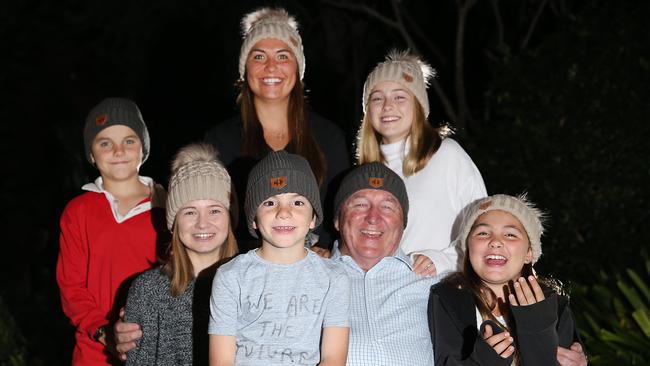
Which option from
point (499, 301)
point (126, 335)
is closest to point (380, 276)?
point (499, 301)

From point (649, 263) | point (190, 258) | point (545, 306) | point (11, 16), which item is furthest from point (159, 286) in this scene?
point (11, 16)

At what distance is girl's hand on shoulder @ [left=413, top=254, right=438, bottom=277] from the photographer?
531 centimetres

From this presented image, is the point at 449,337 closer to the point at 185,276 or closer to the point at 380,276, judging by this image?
the point at 380,276

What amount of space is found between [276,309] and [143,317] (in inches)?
32.8

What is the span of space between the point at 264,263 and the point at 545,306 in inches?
53.7

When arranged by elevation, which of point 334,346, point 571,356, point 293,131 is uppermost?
point 293,131

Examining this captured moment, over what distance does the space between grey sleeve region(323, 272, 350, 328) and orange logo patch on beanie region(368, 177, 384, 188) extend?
0.62 meters

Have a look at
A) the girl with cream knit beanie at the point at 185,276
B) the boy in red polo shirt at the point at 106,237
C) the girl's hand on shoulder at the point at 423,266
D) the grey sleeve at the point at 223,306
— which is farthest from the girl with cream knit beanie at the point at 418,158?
the boy in red polo shirt at the point at 106,237

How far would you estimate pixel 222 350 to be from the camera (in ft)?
15.4

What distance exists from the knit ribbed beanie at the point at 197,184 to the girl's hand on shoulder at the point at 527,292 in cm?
154

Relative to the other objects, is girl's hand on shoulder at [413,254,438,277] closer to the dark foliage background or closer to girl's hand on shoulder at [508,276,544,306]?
girl's hand on shoulder at [508,276,544,306]

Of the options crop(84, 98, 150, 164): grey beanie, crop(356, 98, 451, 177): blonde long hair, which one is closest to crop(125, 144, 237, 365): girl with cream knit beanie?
crop(84, 98, 150, 164): grey beanie

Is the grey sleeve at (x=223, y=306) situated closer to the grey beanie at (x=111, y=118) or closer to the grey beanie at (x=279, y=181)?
the grey beanie at (x=279, y=181)

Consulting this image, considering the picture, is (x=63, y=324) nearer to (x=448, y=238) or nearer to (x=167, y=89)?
(x=167, y=89)
